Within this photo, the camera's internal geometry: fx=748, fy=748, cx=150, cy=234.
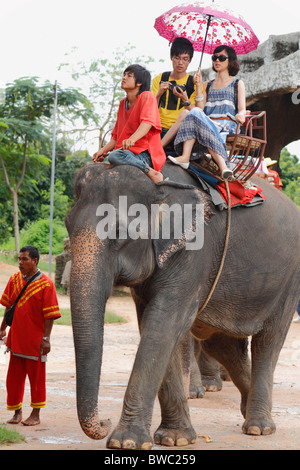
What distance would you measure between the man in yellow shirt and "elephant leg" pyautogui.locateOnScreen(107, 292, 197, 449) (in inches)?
60.8

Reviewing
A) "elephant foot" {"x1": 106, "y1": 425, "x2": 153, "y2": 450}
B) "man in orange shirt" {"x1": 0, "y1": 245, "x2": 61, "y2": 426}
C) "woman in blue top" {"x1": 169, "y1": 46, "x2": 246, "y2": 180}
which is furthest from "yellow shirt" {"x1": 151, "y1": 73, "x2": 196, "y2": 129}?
"elephant foot" {"x1": 106, "y1": 425, "x2": 153, "y2": 450}

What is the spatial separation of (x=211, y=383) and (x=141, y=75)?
3.69 m

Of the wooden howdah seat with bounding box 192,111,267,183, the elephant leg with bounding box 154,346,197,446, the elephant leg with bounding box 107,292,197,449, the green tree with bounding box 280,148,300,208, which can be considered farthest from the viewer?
the green tree with bounding box 280,148,300,208

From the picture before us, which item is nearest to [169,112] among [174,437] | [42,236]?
[174,437]

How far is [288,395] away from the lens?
696 centimetres

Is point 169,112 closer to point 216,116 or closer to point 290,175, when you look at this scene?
point 216,116

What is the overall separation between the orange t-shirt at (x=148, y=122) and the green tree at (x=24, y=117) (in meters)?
18.5

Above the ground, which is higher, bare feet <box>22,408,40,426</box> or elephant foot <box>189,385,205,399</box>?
bare feet <box>22,408,40,426</box>

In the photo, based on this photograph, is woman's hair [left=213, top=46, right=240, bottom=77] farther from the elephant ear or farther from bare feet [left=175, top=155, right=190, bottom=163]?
the elephant ear

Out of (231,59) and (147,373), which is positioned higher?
(231,59)

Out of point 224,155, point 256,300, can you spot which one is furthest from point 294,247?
point 224,155

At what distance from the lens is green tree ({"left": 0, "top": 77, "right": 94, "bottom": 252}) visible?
23047mm

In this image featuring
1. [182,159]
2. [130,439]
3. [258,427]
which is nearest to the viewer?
[130,439]

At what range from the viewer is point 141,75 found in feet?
15.0
